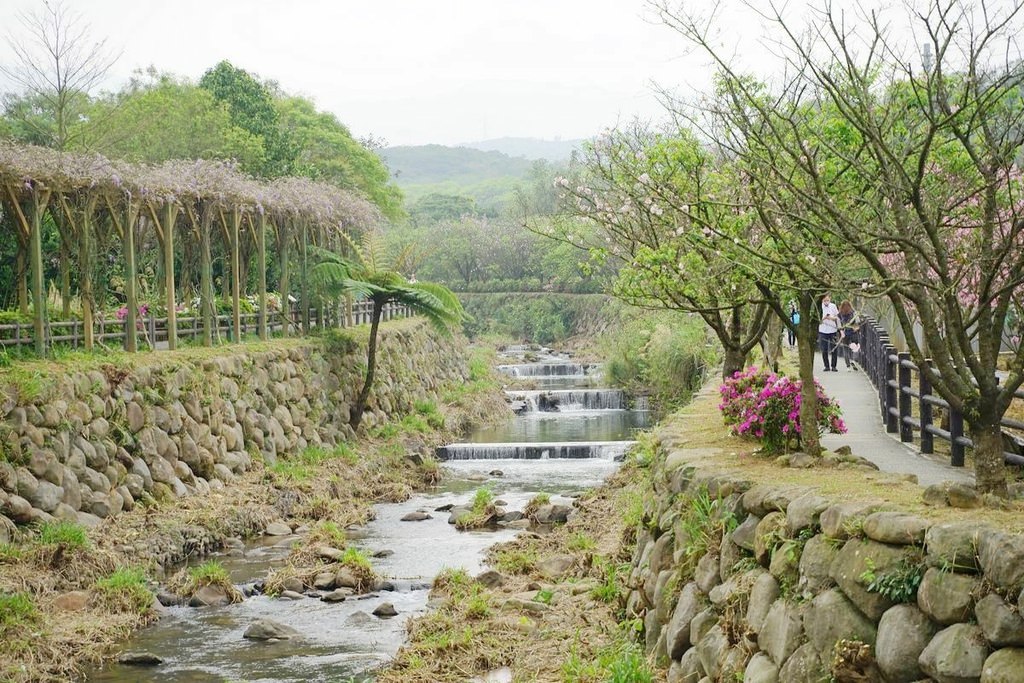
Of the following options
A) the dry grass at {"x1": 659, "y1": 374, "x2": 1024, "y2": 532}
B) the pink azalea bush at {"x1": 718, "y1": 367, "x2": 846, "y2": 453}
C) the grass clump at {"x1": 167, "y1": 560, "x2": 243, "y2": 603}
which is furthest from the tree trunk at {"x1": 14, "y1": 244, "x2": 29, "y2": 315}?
the pink azalea bush at {"x1": 718, "y1": 367, "x2": 846, "y2": 453}

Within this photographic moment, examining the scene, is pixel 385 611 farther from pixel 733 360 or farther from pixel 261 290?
pixel 261 290

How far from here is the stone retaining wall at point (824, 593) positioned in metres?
4.87

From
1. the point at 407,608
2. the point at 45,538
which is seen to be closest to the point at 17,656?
the point at 45,538

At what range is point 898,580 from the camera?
17.5ft

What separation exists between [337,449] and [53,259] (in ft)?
25.3

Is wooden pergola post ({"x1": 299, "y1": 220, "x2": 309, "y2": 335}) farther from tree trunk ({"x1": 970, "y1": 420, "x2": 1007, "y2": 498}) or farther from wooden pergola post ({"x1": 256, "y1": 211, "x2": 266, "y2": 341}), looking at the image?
tree trunk ({"x1": 970, "y1": 420, "x2": 1007, "y2": 498})

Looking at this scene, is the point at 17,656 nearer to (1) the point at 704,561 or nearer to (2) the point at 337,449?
(1) the point at 704,561

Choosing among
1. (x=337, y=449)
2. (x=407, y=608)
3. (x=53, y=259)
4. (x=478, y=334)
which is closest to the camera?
(x=407, y=608)

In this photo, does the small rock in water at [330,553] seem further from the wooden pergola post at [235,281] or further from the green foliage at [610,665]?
the wooden pergola post at [235,281]

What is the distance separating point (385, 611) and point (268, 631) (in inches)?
51.3

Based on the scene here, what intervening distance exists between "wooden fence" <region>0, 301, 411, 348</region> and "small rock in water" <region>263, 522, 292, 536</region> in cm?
396

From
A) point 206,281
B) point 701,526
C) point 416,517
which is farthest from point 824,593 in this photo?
point 206,281

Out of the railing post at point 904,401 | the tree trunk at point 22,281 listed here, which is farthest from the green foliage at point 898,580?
the tree trunk at point 22,281

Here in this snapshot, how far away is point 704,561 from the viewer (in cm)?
773
